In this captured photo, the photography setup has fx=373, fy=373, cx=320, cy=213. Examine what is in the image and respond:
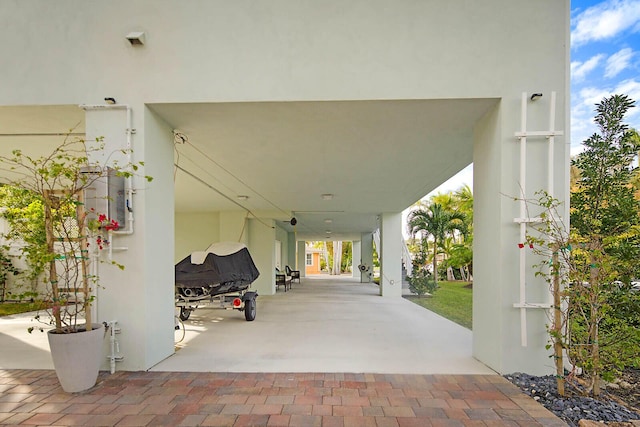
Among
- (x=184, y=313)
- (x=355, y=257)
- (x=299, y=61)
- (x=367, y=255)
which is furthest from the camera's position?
(x=355, y=257)

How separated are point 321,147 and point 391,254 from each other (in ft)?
27.4

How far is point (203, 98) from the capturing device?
411 centimetres

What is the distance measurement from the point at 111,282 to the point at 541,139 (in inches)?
195

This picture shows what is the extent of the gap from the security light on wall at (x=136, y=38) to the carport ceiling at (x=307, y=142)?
2.26 feet

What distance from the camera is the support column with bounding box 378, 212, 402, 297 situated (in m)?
13.1

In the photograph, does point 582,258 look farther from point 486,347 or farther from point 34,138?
point 34,138

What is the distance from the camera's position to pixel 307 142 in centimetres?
547

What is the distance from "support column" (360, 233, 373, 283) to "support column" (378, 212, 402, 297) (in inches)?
285

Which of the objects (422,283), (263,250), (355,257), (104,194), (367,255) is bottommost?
(355,257)

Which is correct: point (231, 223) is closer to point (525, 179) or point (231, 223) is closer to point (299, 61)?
point (299, 61)

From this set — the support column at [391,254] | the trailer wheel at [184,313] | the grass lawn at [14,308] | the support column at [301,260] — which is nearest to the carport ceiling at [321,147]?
the trailer wheel at [184,313]

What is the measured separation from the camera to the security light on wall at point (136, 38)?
400 cm

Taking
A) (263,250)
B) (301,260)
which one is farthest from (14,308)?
(301,260)

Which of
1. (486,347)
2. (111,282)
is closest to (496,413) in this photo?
(486,347)
